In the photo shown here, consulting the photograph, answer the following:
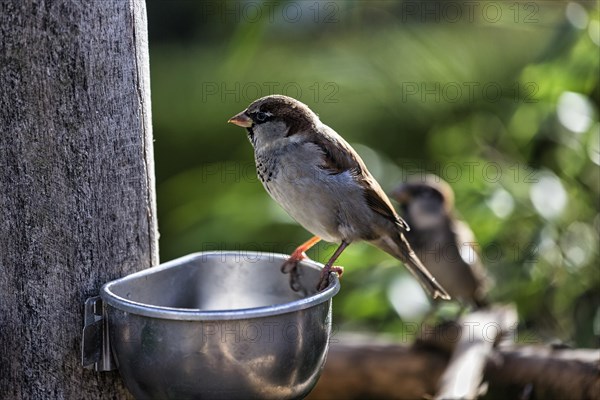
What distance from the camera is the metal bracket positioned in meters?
1.94

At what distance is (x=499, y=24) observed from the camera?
601cm

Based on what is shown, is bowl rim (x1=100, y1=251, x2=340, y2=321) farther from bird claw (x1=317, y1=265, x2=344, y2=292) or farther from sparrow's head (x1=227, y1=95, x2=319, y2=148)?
sparrow's head (x1=227, y1=95, x2=319, y2=148)

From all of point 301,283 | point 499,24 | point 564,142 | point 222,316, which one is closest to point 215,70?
point 499,24

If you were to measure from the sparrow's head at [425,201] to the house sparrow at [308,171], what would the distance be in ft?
6.16

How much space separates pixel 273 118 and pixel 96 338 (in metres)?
0.95

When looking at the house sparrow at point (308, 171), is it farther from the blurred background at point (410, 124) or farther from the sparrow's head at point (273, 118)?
the blurred background at point (410, 124)

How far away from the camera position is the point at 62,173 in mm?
1914

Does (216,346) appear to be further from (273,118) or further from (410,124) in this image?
(410,124)

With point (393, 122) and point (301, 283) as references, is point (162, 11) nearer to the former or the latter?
point (393, 122)

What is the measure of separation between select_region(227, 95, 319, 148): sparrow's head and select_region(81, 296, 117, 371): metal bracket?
2.76 feet

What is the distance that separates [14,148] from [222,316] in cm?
63

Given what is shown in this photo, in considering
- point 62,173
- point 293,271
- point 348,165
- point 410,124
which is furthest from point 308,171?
point 410,124

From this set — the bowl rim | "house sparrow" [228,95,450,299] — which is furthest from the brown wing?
the bowl rim

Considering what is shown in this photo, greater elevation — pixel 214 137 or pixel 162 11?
pixel 162 11
